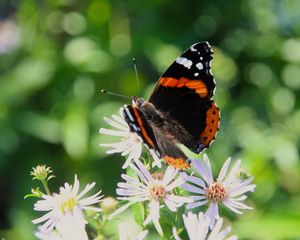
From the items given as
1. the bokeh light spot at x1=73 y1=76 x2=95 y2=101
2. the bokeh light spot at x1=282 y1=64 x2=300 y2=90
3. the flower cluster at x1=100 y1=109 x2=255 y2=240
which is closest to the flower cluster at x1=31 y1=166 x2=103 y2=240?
the flower cluster at x1=100 y1=109 x2=255 y2=240

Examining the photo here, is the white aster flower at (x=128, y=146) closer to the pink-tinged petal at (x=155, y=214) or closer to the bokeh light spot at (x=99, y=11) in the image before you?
the pink-tinged petal at (x=155, y=214)

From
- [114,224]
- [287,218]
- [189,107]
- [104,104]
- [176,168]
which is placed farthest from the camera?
[104,104]

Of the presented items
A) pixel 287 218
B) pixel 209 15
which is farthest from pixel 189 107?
pixel 209 15

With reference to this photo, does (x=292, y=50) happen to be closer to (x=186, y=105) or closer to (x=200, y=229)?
(x=186, y=105)

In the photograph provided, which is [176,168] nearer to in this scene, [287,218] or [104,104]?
[287,218]

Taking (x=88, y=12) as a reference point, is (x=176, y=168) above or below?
below

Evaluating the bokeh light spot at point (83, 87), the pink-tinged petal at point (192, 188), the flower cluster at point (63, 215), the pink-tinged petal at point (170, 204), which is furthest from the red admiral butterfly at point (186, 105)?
the bokeh light spot at point (83, 87)

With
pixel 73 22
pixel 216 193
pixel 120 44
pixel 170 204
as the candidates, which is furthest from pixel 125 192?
pixel 73 22
